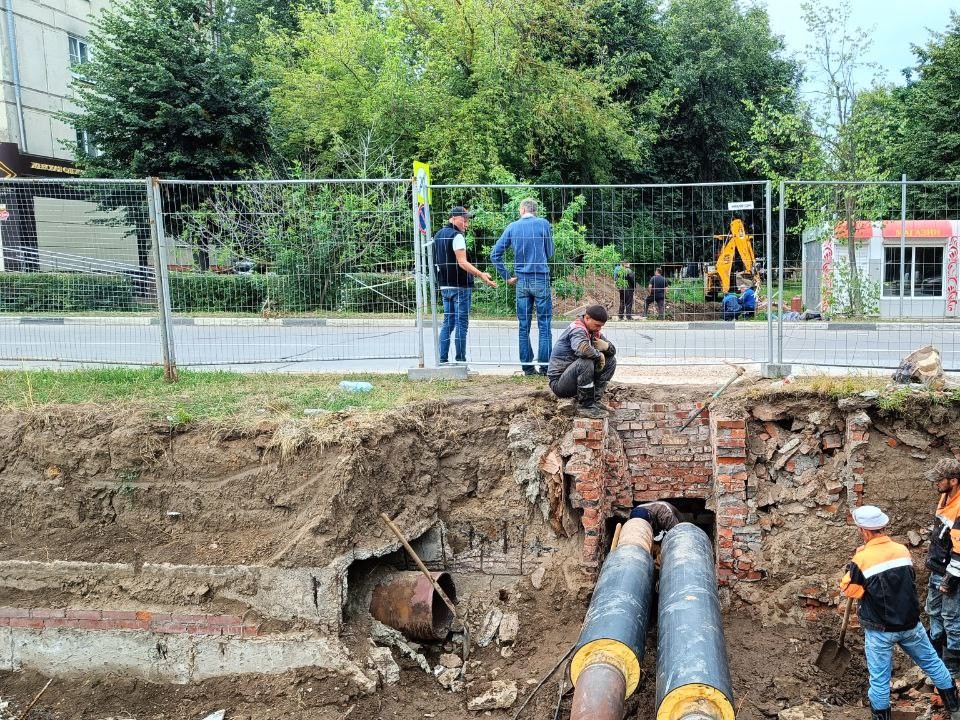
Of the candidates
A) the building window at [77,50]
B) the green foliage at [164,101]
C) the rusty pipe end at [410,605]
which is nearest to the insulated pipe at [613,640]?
the rusty pipe end at [410,605]

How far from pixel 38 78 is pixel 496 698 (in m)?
25.2

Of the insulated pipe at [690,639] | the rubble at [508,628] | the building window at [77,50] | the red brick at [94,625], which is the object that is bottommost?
the rubble at [508,628]

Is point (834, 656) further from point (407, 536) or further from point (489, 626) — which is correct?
point (407, 536)

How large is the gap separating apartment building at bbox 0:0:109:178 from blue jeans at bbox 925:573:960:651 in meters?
22.6

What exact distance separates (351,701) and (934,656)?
434 cm

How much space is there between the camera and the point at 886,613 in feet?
17.3

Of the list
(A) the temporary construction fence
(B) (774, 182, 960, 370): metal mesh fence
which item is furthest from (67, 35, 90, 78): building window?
(B) (774, 182, 960, 370): metal mesh fence

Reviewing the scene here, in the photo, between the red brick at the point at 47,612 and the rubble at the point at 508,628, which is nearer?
the red brick at the point at 47,612

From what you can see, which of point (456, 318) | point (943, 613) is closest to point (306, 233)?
point (456, 318)

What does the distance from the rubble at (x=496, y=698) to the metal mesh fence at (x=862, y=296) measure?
14.0ft

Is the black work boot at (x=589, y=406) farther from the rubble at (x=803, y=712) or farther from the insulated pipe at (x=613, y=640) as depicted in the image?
the rubble at (x=803, y=712)

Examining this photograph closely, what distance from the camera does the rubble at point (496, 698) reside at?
5.89m

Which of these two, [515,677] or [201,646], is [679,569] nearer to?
[515,677]

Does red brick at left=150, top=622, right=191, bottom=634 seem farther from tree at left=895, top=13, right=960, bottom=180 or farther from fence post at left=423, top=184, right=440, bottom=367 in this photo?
tree at left=895, top=13, right=960, bottom=180
